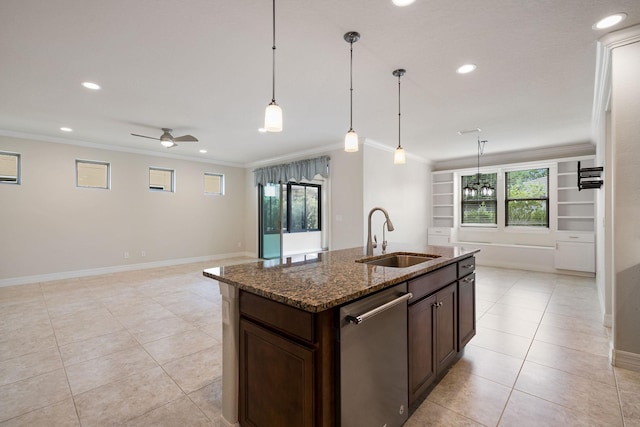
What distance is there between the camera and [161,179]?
6.60m

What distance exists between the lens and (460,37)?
2.26 meters

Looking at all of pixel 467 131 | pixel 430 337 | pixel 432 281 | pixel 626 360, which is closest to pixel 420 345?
pixel 430 337

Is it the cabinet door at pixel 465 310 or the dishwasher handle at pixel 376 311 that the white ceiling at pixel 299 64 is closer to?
the dishwasher handle at pixel 376 311

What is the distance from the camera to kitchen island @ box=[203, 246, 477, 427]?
1.21 meters

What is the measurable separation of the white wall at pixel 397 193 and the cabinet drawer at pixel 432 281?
311cm

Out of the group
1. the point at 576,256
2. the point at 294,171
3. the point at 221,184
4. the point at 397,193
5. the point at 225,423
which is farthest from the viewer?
the point at 221,184

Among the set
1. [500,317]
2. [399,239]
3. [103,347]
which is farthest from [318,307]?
[399,239]

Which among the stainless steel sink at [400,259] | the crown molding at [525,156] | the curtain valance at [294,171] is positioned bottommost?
the stainless steel sink at [400,259]

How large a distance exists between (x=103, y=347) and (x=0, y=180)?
14.0 feet

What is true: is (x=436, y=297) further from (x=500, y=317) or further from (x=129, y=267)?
(x=129, y=267)

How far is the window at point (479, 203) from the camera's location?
6781 mm

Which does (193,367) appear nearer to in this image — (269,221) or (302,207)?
(269,221)

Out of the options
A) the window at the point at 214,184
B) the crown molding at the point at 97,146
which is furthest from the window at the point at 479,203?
the crown molding at the point at 97,146

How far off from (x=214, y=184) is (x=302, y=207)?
2.46m
